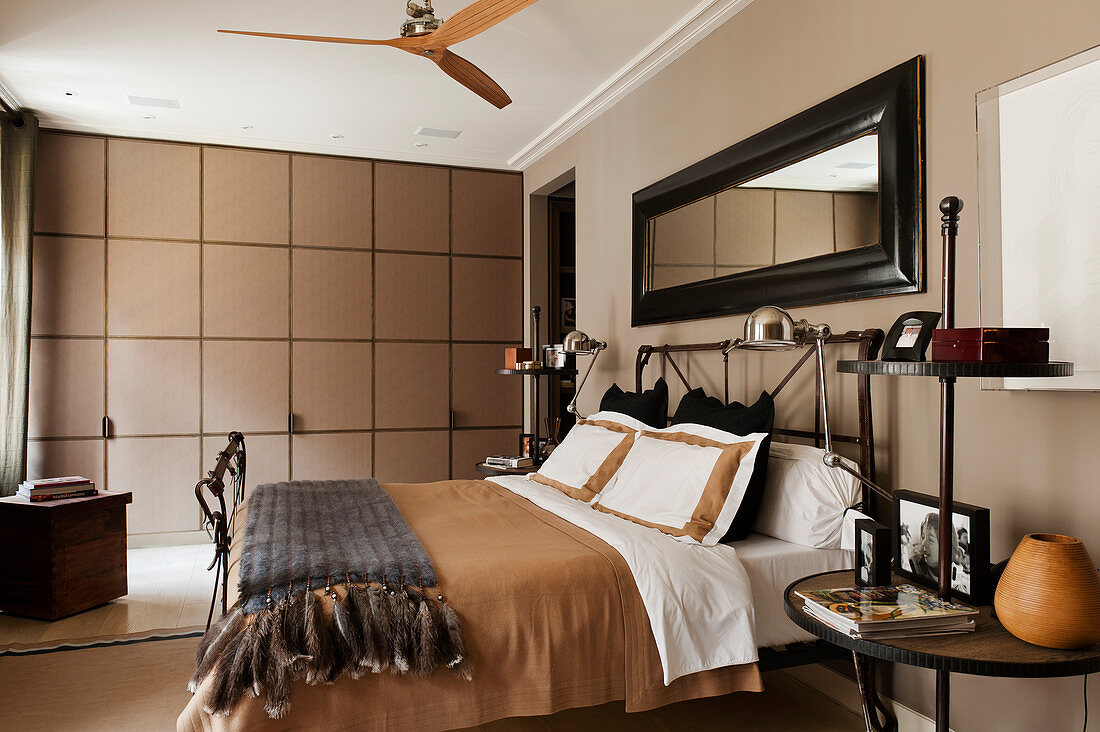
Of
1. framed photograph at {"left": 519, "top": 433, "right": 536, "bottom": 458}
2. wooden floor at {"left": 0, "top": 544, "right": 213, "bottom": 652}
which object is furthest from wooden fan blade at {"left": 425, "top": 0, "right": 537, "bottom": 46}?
wooden floor at {"left": 0, "top": 544, "right": 213, "bottom": 652}

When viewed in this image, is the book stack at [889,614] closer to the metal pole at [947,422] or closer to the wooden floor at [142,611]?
the metal pole at [947,422]

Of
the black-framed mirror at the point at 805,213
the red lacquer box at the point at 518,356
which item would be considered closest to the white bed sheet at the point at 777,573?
the black-framed mirror at the point at 805,213

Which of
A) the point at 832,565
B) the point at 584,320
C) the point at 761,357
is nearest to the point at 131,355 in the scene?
the point at 584,320

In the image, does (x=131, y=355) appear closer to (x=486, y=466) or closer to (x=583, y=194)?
(x=486, y=466)

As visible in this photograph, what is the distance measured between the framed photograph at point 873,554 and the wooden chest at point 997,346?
51cm

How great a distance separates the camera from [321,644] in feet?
6.20

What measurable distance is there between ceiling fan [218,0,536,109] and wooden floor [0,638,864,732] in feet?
7.86

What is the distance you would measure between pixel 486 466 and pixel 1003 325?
321 centimetres

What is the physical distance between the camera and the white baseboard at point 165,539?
527 centimetres

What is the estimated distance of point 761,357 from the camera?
3.29 meters

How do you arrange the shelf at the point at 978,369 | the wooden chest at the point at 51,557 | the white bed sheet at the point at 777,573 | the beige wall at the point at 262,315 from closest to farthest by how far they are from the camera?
the shelf at the point at 978,369 → the white bed sheet at the point at 777,573 → the wooden chest at the point at 51,557 → the beige wall at the point at 262,315

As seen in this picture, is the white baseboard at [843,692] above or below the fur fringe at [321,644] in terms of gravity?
below

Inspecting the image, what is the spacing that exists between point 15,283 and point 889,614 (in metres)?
5.11

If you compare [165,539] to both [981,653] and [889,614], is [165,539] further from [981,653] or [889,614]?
[981,653]
